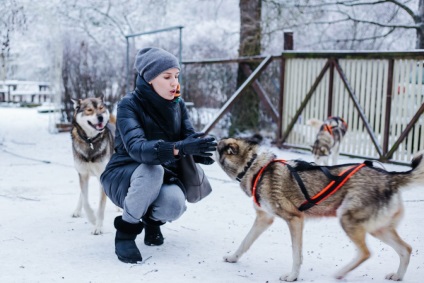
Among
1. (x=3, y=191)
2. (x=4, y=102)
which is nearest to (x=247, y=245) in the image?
(x=3, y=191)

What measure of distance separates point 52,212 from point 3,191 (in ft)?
4.04

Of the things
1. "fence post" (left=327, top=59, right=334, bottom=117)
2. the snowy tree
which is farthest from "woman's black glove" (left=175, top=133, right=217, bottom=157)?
the snowy tree

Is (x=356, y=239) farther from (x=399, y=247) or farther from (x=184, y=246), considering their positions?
(x=184, y=246)

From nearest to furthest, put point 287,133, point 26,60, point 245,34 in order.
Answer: point 287,133
point 245,34
point 26,60

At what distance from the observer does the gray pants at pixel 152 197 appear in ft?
11.6

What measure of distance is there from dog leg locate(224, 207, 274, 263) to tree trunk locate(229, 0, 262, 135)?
8.14 meters

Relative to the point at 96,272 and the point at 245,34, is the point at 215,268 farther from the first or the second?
the point at 245,34

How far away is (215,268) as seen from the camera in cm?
359

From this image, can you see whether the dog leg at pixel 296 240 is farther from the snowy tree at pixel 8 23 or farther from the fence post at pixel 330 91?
the snowy tree at pixel 8 23

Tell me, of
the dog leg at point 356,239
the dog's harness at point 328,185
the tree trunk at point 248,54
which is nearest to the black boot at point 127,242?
the dog's harness at point 328,185

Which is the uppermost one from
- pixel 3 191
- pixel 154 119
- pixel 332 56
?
pixel 332 56

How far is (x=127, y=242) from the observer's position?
3715mm

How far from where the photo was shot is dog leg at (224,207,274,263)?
363 cm

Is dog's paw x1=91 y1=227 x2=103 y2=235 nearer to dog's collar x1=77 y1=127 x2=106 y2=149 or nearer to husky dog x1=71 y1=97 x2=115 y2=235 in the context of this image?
husky dog x1=71 y1=97 x2=115 y2=235
